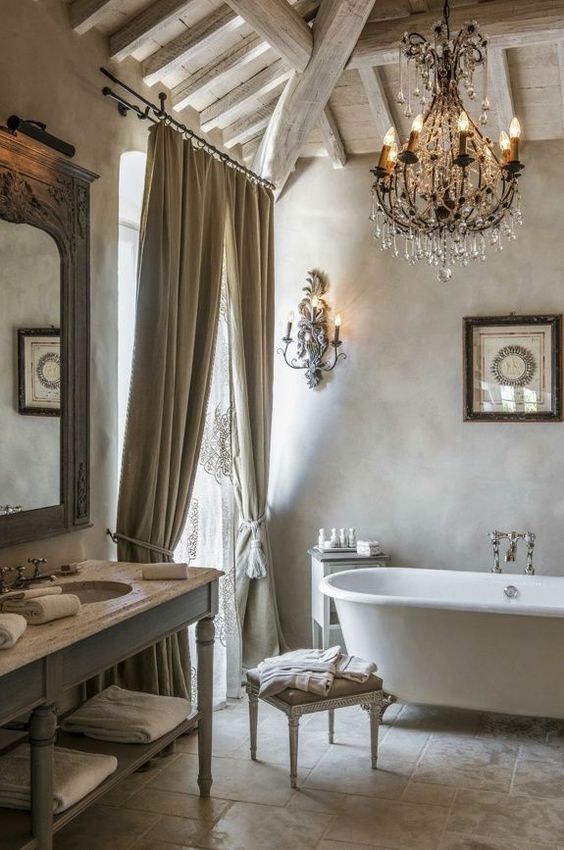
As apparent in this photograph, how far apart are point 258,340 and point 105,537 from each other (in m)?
1.53

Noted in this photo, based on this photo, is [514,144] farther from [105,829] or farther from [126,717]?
[105,829]

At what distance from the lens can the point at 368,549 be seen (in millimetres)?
4953

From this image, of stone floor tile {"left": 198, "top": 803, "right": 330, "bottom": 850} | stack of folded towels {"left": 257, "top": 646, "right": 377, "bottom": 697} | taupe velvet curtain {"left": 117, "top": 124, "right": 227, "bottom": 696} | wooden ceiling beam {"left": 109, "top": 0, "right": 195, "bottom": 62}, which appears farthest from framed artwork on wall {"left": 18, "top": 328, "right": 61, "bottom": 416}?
stone floor tile {"left": 198, "top": 803, "right": 330, "bottom": 850}

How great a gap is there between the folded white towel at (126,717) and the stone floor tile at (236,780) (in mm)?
425

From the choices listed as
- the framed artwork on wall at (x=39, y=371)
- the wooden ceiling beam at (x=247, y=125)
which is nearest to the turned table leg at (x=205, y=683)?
the framed artwork on wall at (x=39, y=371)

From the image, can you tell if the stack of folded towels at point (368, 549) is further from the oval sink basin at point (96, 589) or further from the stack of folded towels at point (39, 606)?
the stack of folded towels at point (39, 606)

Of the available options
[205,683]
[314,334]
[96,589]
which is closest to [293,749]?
[205,683]

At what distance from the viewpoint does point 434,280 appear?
512 cm

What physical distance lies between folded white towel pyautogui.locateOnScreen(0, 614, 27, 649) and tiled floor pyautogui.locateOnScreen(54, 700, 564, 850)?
1102 millimetres

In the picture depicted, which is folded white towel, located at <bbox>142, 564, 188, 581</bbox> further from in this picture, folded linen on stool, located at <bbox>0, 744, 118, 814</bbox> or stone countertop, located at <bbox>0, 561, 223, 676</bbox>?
folded linen on stool, located at <bbox>0, 744, 118, 814</bbox>

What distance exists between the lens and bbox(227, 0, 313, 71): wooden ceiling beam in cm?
369

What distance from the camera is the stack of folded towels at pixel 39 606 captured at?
2.50 m

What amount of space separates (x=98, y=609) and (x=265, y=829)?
3.59 feet

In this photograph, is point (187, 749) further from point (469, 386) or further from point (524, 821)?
point (469, 386)
